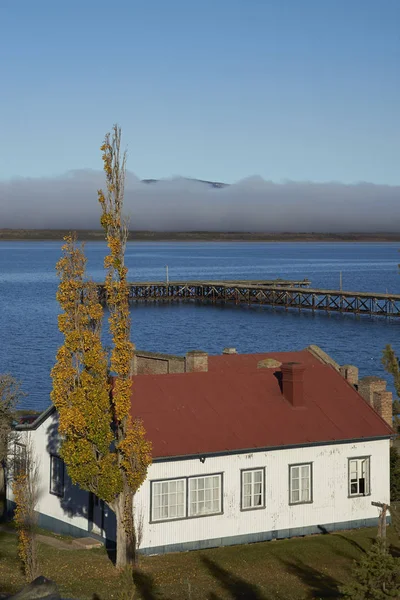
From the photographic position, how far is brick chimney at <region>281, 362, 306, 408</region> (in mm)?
30656

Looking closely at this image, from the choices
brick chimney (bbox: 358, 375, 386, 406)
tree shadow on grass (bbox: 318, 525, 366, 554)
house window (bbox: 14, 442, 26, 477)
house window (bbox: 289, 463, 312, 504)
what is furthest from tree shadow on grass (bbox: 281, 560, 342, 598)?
house window (bbox: 14, 442, 26, 477)

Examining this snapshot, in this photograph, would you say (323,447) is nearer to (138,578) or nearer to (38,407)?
(138,578)

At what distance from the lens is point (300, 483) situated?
95.2 ft

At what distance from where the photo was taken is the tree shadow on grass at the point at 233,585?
2247 centimetres

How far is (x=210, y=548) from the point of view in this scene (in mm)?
27547

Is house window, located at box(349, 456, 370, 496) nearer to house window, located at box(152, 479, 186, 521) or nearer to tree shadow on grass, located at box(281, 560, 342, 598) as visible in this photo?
tree shadow on grass, located at box(281, 560, 342, 598)

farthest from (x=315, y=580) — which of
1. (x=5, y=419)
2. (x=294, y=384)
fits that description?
(x=5, y=419)

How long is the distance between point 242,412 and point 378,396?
5.22m

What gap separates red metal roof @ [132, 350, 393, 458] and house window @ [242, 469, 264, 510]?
2.95 ft

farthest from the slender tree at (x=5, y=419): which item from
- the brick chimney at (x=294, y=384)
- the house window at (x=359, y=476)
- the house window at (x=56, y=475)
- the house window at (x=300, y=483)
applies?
the house window at (x=359, y=476)

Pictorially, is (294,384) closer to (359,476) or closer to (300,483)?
(300,483)

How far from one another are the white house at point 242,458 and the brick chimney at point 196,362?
0.12ft

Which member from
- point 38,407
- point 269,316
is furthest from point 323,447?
point 269,316

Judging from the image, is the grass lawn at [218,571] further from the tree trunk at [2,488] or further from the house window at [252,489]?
the tree trunk at [2,488]
